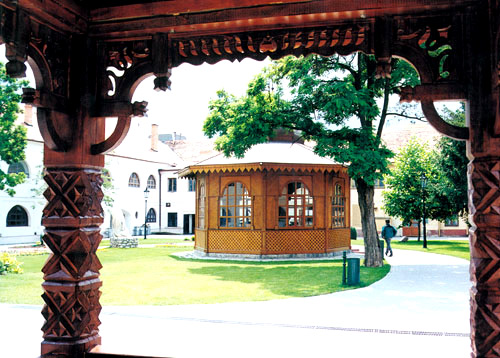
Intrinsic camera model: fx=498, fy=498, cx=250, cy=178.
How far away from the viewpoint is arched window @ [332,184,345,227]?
19972 millimetres

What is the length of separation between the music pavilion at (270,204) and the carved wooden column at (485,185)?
46.7ft

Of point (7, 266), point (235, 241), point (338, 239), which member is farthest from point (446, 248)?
point (7, 266)

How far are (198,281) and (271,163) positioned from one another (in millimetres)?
6398

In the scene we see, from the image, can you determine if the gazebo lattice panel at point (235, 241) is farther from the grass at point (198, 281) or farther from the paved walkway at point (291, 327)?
the paved walkway at point (291, 327)

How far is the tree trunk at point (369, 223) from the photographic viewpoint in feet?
52.8

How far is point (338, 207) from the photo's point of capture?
20.3 metres

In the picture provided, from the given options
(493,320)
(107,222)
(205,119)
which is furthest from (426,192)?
(493,320)

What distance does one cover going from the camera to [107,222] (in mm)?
36906

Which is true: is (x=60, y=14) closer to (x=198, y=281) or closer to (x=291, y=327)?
(x=291, y=327)

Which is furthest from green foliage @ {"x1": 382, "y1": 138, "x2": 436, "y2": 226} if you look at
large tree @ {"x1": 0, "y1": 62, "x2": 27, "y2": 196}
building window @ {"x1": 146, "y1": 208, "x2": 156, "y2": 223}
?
large tree @ {"x1": 0, "y1": 62, "x2": 27, "y2": 196}

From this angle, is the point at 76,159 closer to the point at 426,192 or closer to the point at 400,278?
the point at 400,278

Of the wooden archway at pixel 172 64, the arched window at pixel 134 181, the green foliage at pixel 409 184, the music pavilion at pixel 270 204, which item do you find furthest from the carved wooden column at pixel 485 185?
the arched window at pixel 134 181

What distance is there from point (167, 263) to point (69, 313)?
13.4m

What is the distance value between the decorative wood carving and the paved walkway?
0.39 meters
